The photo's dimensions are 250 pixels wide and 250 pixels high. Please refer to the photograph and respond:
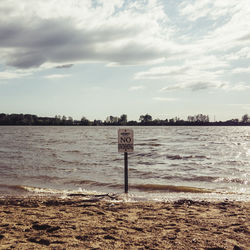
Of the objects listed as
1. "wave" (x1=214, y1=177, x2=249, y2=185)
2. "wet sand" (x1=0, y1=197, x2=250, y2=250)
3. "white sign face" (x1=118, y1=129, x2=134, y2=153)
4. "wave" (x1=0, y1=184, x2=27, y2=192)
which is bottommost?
"wave" (x1=214, y1=177, x2=249, y2=185)

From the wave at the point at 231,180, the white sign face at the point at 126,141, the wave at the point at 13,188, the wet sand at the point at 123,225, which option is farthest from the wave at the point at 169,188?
the wave at the point at 13,188

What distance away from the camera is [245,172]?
15.8 meters

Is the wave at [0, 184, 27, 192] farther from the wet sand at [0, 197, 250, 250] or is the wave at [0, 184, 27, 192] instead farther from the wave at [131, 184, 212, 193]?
the wave at [131, 184, 212, 193]

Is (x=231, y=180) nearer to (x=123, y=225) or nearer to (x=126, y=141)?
(x=126, y=141)

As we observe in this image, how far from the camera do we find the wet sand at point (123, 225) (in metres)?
4.53

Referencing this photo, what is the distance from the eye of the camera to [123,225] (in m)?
5.50

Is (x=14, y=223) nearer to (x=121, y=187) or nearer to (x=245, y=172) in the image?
(x=121, y=187)

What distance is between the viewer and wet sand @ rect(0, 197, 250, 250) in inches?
178

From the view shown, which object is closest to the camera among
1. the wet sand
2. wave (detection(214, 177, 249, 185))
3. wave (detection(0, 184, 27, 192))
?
the wet sand

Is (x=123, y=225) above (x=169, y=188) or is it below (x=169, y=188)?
above

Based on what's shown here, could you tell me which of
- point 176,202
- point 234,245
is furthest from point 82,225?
point 176,202

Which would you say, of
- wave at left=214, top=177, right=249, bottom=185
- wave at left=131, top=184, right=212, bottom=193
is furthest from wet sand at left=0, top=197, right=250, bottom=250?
wave at left=214, top=177, right=249, bottom=185

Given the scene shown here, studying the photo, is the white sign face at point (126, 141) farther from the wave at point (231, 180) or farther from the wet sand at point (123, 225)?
the wave at point (231, 180)

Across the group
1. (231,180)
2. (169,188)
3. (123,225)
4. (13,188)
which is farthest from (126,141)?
(231,180)
